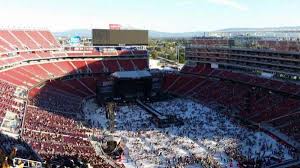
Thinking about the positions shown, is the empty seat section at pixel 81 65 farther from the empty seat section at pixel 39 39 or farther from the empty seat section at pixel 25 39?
the empty seat section at pixel 25 39

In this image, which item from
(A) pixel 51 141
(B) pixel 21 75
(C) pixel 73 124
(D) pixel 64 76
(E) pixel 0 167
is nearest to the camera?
(E) pixel 0 167

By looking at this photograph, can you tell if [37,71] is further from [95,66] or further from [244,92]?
[244,92]

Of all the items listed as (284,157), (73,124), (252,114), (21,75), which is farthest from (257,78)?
(21,75)

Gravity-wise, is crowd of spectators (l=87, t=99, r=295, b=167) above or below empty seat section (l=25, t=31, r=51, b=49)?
below

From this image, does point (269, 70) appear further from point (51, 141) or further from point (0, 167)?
point (0, 167)

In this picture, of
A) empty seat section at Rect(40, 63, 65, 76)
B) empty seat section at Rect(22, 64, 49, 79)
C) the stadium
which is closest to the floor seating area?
the stadium

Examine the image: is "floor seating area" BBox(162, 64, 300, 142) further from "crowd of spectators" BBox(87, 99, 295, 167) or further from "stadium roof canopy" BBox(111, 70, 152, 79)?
"stadium roof canopy" BBox(111, 70, 152, 79)

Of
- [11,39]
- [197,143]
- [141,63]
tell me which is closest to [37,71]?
[11,39]
